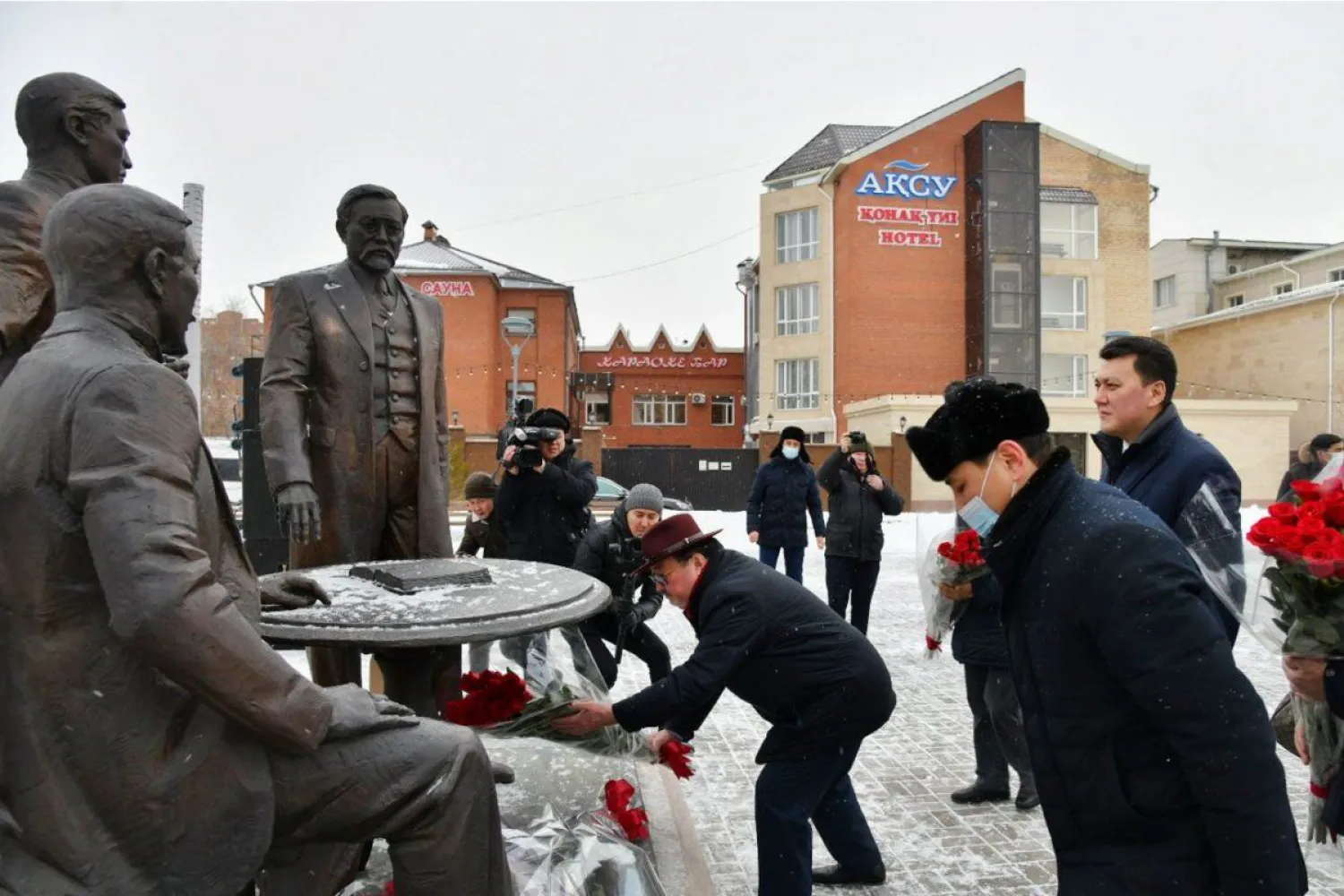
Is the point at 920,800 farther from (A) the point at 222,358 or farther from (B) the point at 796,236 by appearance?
(A) the point at 222,358

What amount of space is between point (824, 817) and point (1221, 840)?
260 cm

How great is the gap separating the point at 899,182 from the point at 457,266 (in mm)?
17946

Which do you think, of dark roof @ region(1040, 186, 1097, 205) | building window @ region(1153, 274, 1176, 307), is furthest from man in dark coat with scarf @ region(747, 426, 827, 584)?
building window @ region(1153, 274, 1176, 307)

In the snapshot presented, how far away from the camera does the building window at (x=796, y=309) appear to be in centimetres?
3900

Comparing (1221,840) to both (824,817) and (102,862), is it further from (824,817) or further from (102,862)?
(824,817)

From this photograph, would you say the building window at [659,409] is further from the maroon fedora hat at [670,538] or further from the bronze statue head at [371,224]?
the maroon fedora hat at [670,538]

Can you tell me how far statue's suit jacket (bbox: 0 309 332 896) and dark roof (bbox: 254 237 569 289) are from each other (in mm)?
38577

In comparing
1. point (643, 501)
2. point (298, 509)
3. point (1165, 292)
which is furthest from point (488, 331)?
point (298, 509)

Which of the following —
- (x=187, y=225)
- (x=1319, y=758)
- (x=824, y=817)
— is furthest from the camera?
(x=824, y=817)

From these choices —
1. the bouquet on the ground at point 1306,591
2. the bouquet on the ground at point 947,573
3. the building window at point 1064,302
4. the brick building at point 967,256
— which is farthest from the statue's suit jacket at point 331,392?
the building window at point 1064,302

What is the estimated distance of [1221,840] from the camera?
190 cm

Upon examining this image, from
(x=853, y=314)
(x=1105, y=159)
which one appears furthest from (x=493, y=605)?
(x=1105, y=159)

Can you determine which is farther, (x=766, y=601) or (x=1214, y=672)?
(x=766, y=601)

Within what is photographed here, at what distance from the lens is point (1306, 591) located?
251 centimetres
